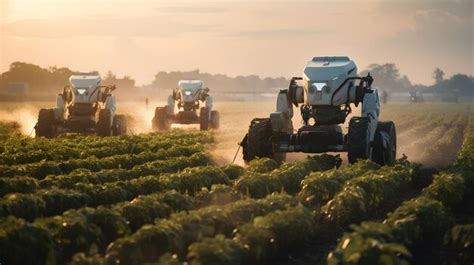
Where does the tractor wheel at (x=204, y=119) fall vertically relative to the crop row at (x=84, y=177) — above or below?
below

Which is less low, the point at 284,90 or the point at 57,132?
the point at 284,90

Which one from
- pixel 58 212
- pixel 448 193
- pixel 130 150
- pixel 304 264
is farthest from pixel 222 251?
pixel 130 150

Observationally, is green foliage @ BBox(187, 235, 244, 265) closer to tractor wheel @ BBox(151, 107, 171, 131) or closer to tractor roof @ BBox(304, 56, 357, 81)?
tractor roof @ BBox(304, 56, 357, 81)

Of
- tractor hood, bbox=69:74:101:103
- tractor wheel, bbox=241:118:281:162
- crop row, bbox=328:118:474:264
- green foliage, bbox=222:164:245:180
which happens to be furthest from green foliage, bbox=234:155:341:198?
tractor hood, bbox=69:74:101:103

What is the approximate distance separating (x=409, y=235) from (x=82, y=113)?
76.5ft

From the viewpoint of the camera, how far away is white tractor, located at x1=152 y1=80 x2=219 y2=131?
39.3m

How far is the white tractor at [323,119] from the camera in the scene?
20312 mm

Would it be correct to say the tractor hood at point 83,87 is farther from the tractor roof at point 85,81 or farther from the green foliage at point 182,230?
the green foliage at point 182,230

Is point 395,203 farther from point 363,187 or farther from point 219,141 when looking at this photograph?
point 219,141

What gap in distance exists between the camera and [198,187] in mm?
16047

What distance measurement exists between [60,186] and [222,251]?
726 centimetres

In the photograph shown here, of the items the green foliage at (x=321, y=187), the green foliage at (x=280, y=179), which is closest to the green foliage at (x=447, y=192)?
the green foliage at (x=321, y=187)

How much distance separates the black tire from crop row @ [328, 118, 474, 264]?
22.0 feet

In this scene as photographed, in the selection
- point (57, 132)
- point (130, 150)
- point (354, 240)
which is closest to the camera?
point (354, 240)
